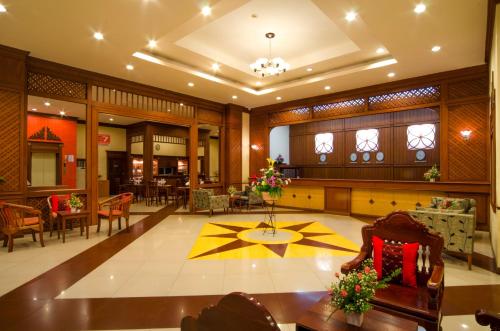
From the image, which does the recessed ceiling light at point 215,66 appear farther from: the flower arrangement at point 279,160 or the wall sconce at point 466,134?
the wall sconce at point 466,134

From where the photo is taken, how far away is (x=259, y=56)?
6766mm

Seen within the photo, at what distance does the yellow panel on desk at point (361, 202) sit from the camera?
7764 millimetres

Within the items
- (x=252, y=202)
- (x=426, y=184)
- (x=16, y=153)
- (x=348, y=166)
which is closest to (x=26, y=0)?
(x=16, y=153)

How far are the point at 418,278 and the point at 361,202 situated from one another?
19.0ft

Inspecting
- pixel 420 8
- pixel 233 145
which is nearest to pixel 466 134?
pixel 420 8

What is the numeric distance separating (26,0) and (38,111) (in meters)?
8.75

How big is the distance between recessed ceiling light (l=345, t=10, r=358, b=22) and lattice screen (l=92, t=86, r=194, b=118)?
5654 mm

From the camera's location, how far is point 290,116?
383 inches

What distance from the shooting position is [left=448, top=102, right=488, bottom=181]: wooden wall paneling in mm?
6262

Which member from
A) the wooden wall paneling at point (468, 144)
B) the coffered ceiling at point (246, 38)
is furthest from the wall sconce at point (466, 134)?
the coffered ceiling at point (246, 38)

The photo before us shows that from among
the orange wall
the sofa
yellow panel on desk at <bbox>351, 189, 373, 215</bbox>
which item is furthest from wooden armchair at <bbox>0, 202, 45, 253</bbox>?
yellow panel on desk at <bbox>351, 189, 373, 215</bbox>

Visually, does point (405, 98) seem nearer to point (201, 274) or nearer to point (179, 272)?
point (201, 274)

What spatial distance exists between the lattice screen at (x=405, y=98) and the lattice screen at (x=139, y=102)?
5742 millimetres

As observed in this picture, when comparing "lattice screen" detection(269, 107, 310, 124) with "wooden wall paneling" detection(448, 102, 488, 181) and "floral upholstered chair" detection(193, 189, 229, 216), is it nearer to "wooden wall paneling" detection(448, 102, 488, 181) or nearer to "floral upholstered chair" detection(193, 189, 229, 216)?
"floral upholstered chair" detection(193, 189, 229, 216)
